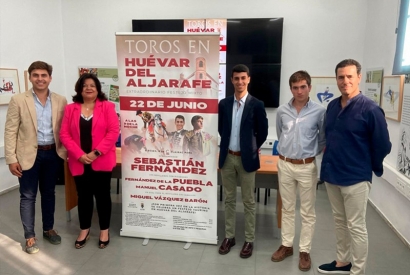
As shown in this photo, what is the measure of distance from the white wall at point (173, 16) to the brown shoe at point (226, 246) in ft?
6.62

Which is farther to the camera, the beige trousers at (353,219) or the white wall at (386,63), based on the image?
the white wall at (386,63)

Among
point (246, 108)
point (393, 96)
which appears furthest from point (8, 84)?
point (393, 96)

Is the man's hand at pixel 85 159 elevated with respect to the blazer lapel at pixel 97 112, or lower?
lower

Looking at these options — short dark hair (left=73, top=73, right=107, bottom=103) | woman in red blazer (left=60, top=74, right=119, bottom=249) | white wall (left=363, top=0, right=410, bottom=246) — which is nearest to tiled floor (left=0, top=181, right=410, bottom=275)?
white wall (left=363, top=0, right=410, bottom=246)

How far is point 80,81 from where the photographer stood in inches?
110

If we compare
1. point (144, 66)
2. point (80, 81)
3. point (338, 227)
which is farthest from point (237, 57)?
point (338, 227)

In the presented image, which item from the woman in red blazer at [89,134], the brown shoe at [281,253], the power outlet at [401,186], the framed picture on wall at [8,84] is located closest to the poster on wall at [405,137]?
the power outlet at [401,186]

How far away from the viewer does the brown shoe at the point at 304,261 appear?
264cm

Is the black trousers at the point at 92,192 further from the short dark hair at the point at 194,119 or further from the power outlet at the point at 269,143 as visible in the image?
the power outlet at the point at 269,143

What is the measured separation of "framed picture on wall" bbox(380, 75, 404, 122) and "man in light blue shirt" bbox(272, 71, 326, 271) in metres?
1.39

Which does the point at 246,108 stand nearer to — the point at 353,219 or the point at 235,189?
the point at 235,189

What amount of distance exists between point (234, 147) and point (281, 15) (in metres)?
2.97

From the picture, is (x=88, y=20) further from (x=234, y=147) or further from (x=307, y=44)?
(x=234, y=147)

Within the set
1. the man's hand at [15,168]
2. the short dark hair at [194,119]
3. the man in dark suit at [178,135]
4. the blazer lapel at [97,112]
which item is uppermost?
the blazer lapel at [97,112]
